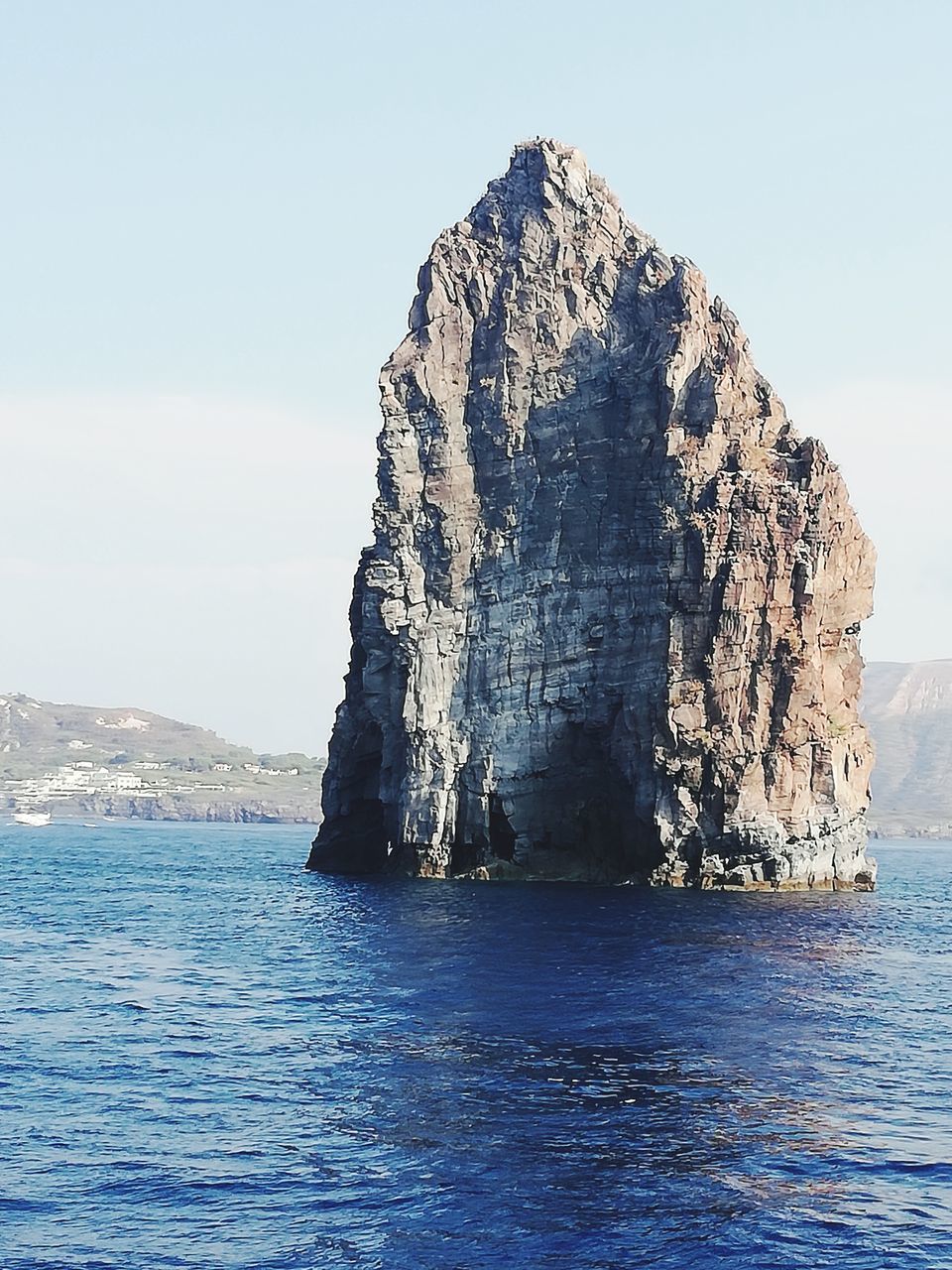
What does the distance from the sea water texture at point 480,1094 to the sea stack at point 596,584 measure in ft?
56.3

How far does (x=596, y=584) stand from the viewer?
99.4 meters

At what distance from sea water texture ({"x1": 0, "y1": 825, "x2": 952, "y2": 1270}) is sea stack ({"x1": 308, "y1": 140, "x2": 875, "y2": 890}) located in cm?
1715

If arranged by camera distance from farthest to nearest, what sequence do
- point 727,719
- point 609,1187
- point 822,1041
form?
1. point 727,719
2. point 822,1041
3. point 609,1187

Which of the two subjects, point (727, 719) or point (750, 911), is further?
point (727, 719)

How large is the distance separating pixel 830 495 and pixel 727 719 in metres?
16.7

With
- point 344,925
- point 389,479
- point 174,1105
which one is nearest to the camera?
point 174,1105

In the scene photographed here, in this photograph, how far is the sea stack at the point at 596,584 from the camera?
93.3m

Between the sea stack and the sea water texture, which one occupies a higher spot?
the sea stack

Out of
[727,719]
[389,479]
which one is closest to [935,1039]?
[727,719]

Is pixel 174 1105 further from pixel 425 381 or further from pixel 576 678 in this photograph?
pixel 425 381

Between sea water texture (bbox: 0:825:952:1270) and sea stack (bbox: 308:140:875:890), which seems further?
sea stack (bbox: 308:140:875:890)

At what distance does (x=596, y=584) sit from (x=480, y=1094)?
201 feet

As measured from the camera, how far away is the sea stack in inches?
3674

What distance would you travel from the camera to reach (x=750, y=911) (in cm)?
8031
